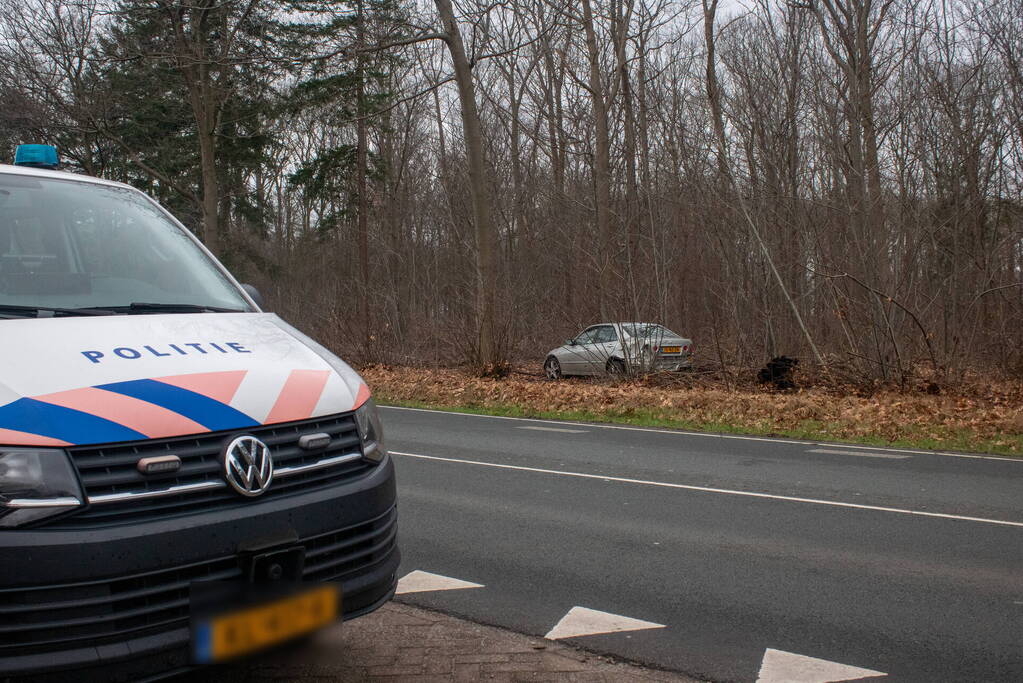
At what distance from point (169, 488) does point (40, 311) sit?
1.21 m

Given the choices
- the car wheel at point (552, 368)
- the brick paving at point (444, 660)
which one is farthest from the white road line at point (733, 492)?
the car wheel at point (552, 368)

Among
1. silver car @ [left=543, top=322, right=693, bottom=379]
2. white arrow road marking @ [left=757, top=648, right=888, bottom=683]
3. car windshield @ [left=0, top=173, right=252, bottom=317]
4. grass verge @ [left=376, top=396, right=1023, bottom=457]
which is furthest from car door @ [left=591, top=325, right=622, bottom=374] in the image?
white arrow road marking @ [left=757, top=648, right=888, bottom=683]

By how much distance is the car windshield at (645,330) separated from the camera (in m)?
19.4

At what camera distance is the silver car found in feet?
63.8

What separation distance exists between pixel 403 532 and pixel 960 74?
1601cm

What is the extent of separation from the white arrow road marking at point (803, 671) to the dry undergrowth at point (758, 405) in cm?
835

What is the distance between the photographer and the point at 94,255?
429 centimetres

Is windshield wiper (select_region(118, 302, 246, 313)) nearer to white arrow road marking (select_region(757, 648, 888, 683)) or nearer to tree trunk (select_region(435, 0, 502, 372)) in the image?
white arrow road marking (select_region(757, 648, 888, 683))

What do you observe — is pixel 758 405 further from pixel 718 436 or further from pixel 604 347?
pixel 604 347

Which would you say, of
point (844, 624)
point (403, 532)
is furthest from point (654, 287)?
point (844, 624)

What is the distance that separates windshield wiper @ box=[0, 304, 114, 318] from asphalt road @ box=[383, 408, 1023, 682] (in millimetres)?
2399

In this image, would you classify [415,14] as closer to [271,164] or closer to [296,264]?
[271,164]

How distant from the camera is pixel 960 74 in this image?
17891mm

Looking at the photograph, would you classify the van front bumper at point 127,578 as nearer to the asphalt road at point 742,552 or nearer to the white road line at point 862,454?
the asphalt road at point 742,552
